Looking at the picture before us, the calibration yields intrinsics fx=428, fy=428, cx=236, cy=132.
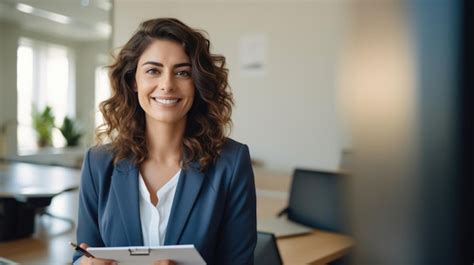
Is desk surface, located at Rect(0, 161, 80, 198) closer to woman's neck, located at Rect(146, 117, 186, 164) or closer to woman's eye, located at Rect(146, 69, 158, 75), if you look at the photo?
woman's neck, located at Rect(146, 117, 186, 164)

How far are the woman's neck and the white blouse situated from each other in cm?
5

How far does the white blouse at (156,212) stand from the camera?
0.89 meters

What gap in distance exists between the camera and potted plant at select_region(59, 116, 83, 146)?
15.1 feet

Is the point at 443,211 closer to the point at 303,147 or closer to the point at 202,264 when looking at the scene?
the point at 202,264

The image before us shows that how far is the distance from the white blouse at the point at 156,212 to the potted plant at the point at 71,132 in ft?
13.1

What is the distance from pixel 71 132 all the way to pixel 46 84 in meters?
0.68

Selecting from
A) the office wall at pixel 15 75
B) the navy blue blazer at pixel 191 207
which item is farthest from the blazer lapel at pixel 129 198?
the office wall at pixel 15 75

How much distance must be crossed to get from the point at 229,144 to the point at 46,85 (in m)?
4.50

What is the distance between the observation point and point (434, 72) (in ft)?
0.60

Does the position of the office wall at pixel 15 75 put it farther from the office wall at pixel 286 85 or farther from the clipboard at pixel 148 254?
the clipboard at pixel 148 254

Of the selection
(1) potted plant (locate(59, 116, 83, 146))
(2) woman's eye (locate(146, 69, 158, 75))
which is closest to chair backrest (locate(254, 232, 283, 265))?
(2) woman's eye (locate(146, 69, 158, 75))

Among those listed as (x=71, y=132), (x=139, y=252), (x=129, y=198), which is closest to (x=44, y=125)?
(x=71, y=132)

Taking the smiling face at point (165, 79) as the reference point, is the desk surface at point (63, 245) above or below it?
below

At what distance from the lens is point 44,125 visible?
15.5 feet
